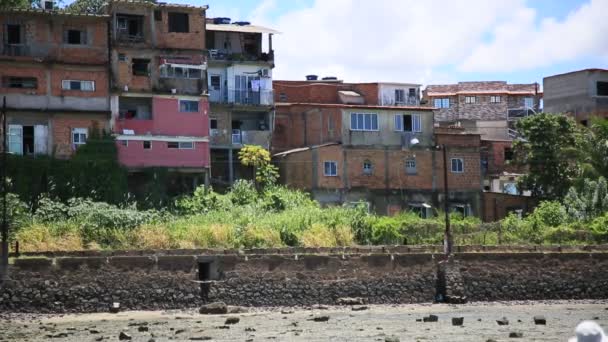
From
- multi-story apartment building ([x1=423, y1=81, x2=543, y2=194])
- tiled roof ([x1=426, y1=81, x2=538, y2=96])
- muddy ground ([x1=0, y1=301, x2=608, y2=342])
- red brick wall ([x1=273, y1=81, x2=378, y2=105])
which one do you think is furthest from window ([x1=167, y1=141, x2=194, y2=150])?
tiled roof ([x1=426, y1=81, x2=538, y2=96])

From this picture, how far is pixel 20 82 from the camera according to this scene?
54.0 m

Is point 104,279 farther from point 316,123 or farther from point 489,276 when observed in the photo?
point 316,123

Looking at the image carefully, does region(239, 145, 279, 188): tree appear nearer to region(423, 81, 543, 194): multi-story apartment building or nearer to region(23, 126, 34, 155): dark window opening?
region(23, 126, 34, 155): dark window opening

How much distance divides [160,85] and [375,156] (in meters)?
13.6

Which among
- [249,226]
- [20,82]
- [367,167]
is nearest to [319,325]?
[249,226]

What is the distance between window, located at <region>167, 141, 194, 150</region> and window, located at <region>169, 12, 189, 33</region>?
21.3 feet

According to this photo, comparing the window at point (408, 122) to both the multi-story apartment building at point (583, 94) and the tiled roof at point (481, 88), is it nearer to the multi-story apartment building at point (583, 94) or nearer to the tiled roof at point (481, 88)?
the multi-story apartment building at point (583, 94)

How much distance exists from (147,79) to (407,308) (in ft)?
75.4

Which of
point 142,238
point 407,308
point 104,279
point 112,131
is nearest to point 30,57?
point 112,131

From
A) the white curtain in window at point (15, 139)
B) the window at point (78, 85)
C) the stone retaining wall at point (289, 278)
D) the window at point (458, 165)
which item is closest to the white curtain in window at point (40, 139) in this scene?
the white curtain in window at point (15, 139)

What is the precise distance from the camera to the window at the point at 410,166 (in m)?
62.3

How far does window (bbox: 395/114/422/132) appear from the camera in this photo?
63.1 m

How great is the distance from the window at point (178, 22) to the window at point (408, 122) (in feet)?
46.5

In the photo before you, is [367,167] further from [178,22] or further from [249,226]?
[249,226]
